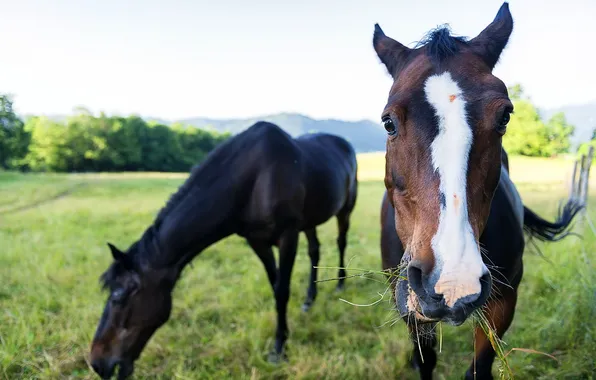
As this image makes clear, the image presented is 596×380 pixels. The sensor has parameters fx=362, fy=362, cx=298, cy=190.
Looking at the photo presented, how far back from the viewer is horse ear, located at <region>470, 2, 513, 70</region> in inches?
66.7

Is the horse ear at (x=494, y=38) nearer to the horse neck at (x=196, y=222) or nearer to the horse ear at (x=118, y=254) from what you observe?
the horse neck at (x=196, y=222)

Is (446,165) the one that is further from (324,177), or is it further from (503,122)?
(324,177)

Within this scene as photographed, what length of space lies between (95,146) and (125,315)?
47873 millimetres

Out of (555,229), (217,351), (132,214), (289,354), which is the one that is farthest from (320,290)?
(132,214)

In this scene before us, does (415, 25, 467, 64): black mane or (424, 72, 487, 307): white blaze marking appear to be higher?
(415, 25, 467, 64): black mane

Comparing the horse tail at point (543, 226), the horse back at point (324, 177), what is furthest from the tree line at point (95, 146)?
the horse tail at point (543, 226)

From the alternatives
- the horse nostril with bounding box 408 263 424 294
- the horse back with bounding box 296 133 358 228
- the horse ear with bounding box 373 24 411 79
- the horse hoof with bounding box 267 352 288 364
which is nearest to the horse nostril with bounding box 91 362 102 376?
the horse hoof with bounding box 267 352 288 364

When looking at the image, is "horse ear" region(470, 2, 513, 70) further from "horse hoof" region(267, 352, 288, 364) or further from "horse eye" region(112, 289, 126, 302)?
"horse eye" region(112, 289, 126, 302)

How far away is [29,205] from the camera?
12.4 metres

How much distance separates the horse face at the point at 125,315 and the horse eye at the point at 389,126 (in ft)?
7.78

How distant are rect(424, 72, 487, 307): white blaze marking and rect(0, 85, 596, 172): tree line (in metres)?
31.6

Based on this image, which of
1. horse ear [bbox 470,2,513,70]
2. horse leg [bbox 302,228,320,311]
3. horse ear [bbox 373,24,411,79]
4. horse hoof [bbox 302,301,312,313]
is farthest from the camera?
horse leg [bbox 302,228,320,311]

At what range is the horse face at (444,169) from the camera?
1.07 meters

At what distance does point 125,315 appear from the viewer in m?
2.93
